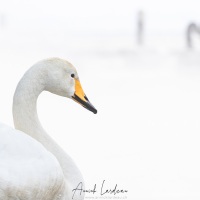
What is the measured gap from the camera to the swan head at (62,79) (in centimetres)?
496

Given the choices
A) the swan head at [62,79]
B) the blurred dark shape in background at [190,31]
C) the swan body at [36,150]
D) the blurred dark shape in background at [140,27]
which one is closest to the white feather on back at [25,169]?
the swan body at [36,150]

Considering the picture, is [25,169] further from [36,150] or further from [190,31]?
[190,31]

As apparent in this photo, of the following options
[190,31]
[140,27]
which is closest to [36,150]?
[190,31]

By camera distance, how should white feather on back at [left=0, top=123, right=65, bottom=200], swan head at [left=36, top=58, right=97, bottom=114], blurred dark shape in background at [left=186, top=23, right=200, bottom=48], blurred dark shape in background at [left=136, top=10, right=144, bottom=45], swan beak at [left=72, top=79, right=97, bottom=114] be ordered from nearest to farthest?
white feather on back at [left=0, top=123, right=65, bottom=200], swan head at [left=36, top=58, right=97, bottom=114], swan beak at [left=72, top=79, right=97, bottom=114], blurred dark shape in background at [left=186, top=23, right=200, bottom=48], blurred dark shape in background at [left=136, top=10, right=144, bottom=45]

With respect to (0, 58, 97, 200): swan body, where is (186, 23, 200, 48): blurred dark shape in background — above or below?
above

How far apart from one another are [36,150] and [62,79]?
64cm

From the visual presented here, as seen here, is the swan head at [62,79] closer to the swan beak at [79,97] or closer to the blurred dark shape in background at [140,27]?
the swan beak at [79,97]

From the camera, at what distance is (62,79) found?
5.02m

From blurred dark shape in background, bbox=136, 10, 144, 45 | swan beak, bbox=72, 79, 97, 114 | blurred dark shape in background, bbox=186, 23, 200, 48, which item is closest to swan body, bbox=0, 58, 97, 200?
swan beak, bbox=72, 79, 97, 114

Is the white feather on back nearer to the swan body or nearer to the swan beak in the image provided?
the swan body

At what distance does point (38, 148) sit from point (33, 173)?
184mm

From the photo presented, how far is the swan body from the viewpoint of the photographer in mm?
4371

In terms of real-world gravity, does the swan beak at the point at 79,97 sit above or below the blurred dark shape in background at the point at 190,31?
below

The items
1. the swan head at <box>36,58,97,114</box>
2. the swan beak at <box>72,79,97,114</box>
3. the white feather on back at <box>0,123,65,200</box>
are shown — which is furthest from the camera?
the swan beak at <box>72,79,97,114</box>
